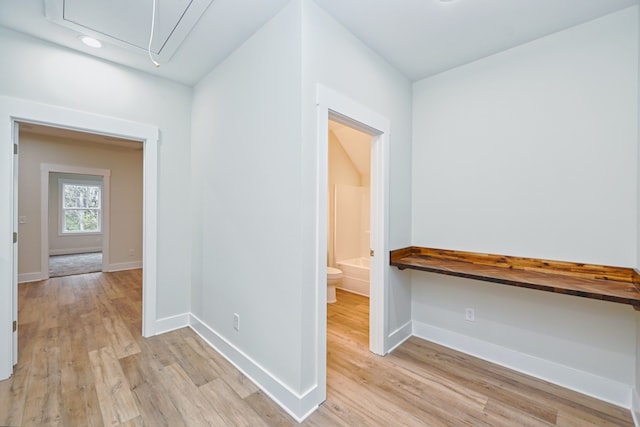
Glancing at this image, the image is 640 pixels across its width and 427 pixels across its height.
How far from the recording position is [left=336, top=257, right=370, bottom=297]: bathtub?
3.95 metres

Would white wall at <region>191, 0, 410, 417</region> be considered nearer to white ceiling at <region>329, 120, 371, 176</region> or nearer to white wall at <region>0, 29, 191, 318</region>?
white wall at <region>0, 29, 191, 318</region>

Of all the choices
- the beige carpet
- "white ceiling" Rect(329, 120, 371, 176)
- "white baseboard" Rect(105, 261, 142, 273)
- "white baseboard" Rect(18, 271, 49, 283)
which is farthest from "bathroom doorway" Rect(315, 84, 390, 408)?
the beige carpet

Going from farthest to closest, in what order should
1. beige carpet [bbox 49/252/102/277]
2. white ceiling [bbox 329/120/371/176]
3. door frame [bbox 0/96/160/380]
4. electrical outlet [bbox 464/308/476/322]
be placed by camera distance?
beige carpet [bbox 49/252/102/277], white ceiling [bbox 329/120/371/176], electrical outlet [bbox 464/308/476/322], door frame [bbox 0/96/160/380]

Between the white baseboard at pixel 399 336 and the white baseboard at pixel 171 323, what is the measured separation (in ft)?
7.08

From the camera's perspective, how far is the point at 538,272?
6.64 ft

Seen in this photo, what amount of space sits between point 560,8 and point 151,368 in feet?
13.0

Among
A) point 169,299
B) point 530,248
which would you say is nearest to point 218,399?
point 169,299

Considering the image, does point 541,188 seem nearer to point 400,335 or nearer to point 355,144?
point 400,335

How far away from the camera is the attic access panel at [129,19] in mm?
1733

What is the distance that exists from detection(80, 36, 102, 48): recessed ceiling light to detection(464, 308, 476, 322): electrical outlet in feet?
12.9

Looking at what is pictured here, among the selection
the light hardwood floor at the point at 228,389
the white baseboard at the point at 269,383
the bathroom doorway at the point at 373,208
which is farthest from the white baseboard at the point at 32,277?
the bathroom doorway at the point at 373,208

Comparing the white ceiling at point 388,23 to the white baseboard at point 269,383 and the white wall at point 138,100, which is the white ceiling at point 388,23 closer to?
the white wall at point 138,100

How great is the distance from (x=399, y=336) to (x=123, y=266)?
5.87 m

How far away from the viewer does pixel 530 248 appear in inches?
83.3
